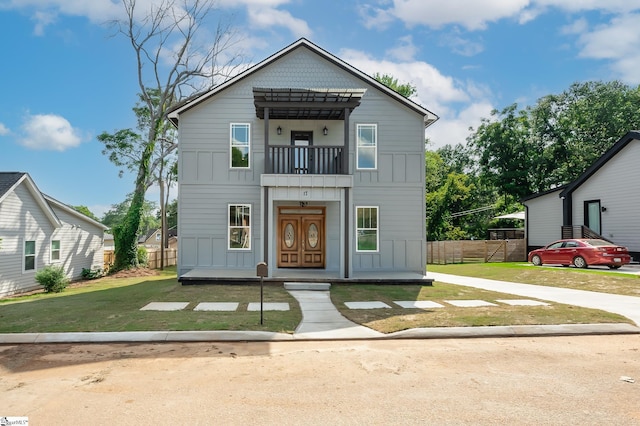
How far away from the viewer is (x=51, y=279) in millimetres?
16594

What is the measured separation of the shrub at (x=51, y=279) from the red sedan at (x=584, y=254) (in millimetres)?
22101

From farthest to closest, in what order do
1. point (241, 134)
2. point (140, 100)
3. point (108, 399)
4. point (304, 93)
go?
point (140, 100)
point (241, 134)
point (304, 93)
point (108, 399)

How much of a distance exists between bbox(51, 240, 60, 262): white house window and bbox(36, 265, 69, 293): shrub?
354 cm

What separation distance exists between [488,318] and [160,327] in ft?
21.9

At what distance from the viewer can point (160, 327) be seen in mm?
7996

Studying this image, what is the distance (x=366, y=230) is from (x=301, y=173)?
332 cm

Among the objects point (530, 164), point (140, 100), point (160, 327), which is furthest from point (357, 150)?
point (530, 164)

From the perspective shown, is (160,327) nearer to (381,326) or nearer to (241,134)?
(381,326)

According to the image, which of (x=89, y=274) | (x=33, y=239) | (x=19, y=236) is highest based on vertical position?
(x=19, y=236)

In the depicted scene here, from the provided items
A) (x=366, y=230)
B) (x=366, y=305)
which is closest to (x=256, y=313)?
(x=366, y=305)

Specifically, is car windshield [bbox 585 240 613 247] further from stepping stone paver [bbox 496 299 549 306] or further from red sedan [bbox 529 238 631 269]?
stepping stone paver [bbox 496 299 549 306]

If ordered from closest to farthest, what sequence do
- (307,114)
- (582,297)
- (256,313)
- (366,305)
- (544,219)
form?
1. (256,313)
2. (366,305)
3. (582,297)
4. (307,114)
5. (544,219)

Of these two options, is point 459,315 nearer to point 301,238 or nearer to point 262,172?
point 301,238

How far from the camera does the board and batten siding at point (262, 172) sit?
15781mm
